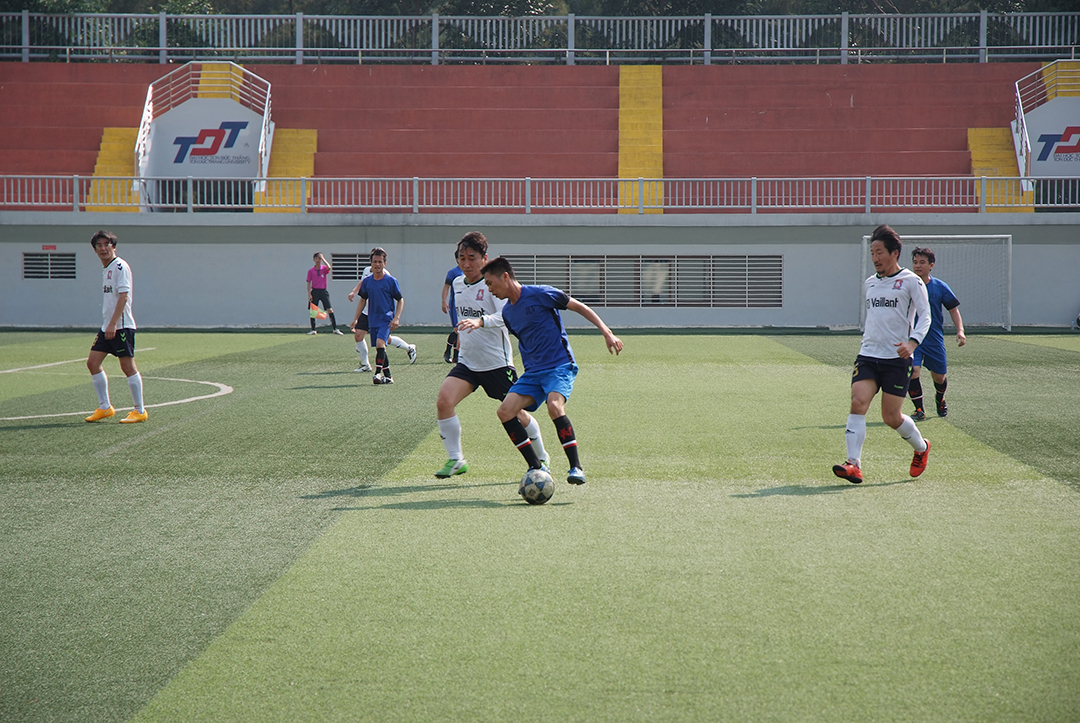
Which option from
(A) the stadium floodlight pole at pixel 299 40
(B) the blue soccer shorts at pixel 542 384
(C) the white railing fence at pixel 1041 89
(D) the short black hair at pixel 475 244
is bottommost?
(B) the blue soccer shorts at pixel 542 384

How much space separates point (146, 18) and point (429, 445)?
31.9 m

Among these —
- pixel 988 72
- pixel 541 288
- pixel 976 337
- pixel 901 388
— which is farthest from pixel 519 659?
pixel 988 72

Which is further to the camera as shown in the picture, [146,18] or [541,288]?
[146,18]

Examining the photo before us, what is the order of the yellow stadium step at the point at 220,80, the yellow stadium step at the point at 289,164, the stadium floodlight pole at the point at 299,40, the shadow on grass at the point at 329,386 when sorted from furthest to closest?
1. the stadium floodlight pole at the point at 299,40
2. the yellow stadium step at the point at 220,80
3. the yellow stadium step at the point at 289,164
4. the shadow on grass at the point at 329,386

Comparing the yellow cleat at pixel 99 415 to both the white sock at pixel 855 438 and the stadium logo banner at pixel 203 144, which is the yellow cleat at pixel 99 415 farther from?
the stadium logo banner at pixel 203 144

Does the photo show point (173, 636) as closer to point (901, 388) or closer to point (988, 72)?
point (901, 388)

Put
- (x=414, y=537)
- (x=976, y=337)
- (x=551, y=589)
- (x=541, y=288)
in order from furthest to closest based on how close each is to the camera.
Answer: (x=976, y=337), (x=541, y=288), (x=414, y=537), (x=551, y=589)

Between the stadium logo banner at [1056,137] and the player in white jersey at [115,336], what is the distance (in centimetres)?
2730

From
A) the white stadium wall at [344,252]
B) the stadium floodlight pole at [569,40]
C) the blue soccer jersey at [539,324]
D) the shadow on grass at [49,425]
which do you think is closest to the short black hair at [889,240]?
the blue soccer jersey at [539,324]

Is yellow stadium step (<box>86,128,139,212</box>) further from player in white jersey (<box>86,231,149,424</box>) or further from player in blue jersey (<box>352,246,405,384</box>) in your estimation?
player in white jersey (<box>86,231,149,424</box>)

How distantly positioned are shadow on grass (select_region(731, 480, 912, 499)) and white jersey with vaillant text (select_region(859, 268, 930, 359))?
100 centimetres

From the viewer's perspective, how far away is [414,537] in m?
6.00

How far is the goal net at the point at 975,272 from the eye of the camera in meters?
27.1

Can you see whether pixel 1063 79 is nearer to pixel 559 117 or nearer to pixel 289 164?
pixel 559 117
